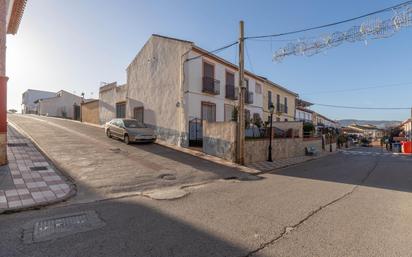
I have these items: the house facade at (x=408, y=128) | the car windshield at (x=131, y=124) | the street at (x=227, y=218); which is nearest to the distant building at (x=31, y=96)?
the car windshield at (x=131, y=124)

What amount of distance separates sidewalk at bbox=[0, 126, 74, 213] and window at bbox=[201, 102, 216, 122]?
1021cm

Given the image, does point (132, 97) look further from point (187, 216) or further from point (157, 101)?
point (187, 216)

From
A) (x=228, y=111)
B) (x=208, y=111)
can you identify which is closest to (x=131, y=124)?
(x=208, y=111)

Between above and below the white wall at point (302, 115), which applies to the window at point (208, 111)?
below

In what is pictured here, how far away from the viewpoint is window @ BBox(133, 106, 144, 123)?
20453 mm

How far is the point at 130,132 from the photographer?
1602 cm

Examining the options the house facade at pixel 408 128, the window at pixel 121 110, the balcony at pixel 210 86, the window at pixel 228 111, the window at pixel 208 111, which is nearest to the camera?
the balcony at pixel 210 86

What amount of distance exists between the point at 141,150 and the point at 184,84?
517 centimetres

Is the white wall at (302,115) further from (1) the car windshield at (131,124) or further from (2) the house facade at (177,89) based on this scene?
(1) the car windshield at (131,124)

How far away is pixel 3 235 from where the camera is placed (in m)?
4.30

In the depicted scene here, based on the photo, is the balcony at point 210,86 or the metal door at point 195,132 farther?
the balcony at point 210,86

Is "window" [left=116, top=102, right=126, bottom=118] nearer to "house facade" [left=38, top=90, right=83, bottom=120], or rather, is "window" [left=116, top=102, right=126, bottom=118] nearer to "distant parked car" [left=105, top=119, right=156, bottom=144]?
"distant parked car" [left=105, top=119, right=156, bottom=144]

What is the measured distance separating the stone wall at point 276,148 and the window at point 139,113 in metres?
9.53

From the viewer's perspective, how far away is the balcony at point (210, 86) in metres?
17.9
